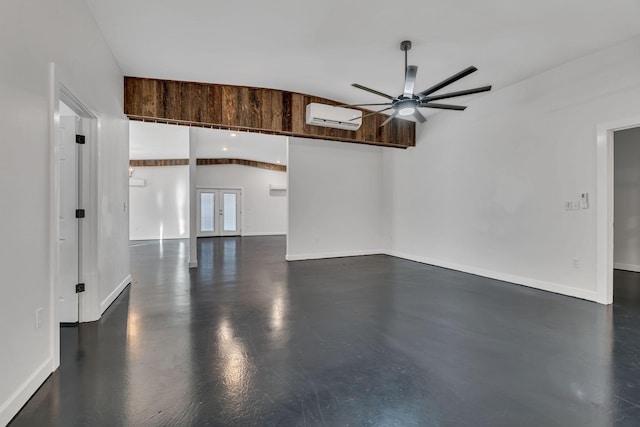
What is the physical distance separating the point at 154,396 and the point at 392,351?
1.67m

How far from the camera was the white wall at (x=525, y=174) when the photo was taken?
3.78 metres

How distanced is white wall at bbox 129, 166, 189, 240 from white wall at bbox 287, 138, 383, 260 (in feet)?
21.3

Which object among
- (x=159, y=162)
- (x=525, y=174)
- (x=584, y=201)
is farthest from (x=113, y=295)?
(x=159, y=162)

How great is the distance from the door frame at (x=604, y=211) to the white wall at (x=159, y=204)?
1113 cm

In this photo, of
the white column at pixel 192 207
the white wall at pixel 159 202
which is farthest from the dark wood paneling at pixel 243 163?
the white column at pixel 192 207

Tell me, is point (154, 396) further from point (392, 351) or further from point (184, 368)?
point (392, 351)

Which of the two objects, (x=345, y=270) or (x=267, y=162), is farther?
(x=267, y=162)

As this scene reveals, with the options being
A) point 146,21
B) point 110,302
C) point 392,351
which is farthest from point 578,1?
point 110,302

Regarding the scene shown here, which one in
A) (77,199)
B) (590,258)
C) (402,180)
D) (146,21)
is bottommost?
(590,258)

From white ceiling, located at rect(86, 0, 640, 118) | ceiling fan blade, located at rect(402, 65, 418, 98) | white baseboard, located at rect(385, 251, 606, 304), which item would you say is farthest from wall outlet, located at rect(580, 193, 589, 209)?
ceiling fan blade, located at rect(402, 65, 418, 98)

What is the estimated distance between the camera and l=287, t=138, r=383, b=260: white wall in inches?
260

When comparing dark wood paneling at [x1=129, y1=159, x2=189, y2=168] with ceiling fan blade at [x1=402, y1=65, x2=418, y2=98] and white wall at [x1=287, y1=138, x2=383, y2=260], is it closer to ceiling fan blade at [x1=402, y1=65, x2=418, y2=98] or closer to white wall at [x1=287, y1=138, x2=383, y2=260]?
white wall at [x1=287, y1=138, x2=383, y2=260]

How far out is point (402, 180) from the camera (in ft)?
22.8

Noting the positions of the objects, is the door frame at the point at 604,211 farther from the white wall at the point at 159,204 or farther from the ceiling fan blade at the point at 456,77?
the white wall at the point at 159,204
